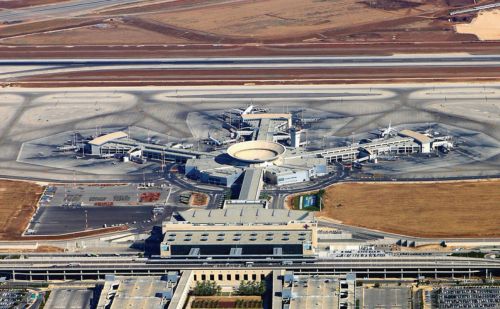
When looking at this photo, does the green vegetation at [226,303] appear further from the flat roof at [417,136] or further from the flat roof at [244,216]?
the flat roof at [417,136]

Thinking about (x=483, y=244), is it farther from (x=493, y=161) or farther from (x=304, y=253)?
(x=493, y=161)

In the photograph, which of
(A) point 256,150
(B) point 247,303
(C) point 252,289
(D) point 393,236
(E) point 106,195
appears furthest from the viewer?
(A) point 256,150

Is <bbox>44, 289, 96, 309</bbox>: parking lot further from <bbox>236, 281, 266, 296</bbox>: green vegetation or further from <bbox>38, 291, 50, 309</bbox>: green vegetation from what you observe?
<bbox>236, 281, 266, 296</bbox>: green vegetation

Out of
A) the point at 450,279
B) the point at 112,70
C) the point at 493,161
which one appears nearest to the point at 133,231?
the point at 450,279

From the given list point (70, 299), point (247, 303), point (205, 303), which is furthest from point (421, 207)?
point (70, 299)

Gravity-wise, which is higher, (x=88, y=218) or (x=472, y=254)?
(x=472, y=254)

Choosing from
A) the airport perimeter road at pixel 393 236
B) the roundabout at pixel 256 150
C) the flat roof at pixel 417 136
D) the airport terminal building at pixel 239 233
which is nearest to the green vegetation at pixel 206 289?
the airport terminal building at pixel 239 233

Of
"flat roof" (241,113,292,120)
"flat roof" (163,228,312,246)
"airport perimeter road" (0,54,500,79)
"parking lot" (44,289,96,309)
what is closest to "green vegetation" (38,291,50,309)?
"parking lot" (44,289,96,309)

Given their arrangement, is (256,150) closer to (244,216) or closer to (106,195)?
(106,195)
